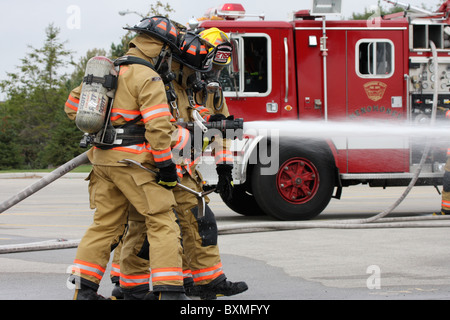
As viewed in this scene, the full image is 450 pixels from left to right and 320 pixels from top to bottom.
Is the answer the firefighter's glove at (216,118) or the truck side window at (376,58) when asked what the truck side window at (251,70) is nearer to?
the truck side window at (376,58)

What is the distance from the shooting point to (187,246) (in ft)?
15.7

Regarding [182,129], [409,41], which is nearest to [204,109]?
[182,129]

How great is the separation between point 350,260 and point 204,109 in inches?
79.9

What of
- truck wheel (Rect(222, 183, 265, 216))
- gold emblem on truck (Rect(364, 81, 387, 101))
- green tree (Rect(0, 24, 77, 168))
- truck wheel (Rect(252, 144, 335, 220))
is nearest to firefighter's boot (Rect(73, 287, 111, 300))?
truck wheel (Rect(252, 144, 335, 220))

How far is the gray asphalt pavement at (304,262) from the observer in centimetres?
502

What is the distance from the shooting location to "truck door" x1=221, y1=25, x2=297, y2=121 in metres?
9.10

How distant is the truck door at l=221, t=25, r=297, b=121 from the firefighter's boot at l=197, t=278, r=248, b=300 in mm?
4551

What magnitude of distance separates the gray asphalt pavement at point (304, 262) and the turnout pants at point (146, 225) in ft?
2.32

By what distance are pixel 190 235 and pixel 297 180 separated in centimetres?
434

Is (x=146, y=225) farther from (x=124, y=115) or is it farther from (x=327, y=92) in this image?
(x=327, y=92)

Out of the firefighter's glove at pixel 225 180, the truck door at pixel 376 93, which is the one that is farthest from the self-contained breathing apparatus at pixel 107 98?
the truck door at pixel 376 93

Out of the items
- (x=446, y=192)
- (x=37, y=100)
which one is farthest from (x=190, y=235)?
(x=37, y=100)

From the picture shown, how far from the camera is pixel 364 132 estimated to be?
30.1ft
